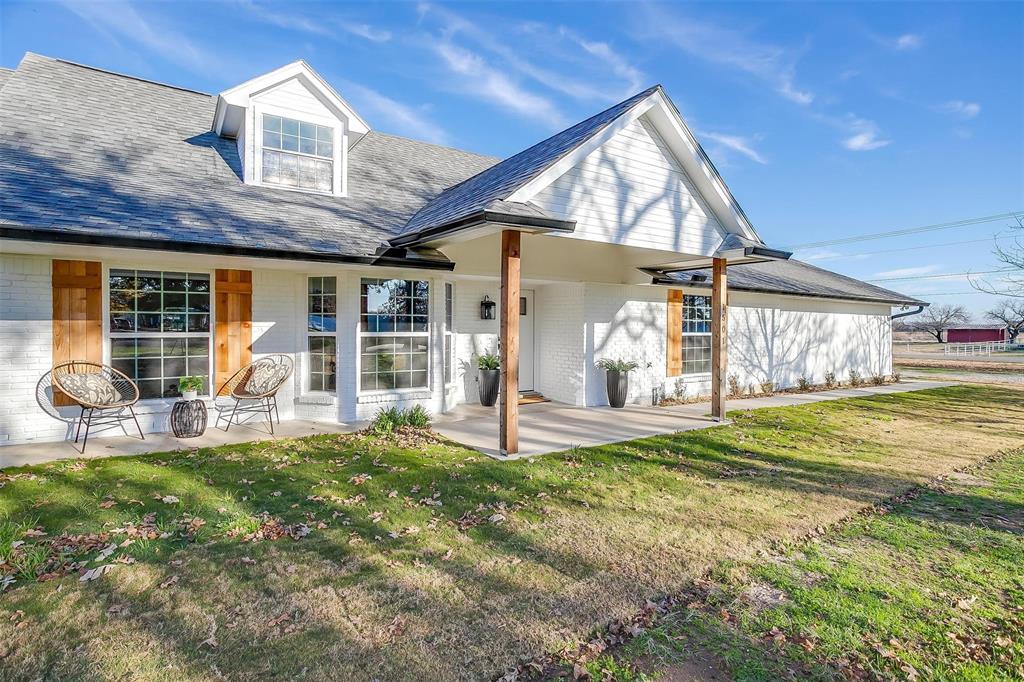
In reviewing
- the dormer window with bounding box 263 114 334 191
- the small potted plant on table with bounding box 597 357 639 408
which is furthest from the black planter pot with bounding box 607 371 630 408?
the dormer window with bounding box 263 114 334 191

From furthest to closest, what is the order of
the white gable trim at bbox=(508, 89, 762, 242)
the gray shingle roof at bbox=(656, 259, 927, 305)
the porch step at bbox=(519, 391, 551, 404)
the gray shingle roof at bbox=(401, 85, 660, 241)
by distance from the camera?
the gray shingle roof at bbox=(656, 259, 927, 305)
the porch step at bbox=(519, 391, 551, 404)
the white gable trim at bbox=(508, 89, 762, 242)
the gray shingle roof at bbox=(401, 85, 660, 241)

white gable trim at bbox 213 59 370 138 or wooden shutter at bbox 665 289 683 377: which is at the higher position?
white gable trim at bbox 213 59 370 138

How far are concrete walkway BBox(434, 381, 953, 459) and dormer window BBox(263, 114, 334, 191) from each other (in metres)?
5.48

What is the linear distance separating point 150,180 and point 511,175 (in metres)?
5.98

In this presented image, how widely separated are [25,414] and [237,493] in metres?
4.27

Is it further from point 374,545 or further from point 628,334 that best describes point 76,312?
point 628,334

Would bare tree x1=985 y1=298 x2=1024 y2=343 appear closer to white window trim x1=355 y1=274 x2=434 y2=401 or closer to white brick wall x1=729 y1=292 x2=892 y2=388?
white brick wall x1=729 y1=292 x2=892 y2=388

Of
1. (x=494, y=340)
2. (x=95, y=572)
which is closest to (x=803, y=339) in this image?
(x=494, y=340)

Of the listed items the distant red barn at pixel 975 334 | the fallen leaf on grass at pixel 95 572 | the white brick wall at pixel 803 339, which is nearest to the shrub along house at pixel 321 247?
the white brick wall at pixel 803 339

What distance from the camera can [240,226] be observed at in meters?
7.51

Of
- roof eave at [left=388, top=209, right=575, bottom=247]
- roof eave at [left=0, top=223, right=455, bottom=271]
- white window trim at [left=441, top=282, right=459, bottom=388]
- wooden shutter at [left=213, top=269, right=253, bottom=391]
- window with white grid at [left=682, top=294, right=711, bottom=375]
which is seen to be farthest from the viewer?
window with white grid at [left=682, top=294, right=711, bottom=375]

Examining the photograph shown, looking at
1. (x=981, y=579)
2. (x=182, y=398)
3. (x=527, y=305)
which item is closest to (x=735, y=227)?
(x=527, y=305)

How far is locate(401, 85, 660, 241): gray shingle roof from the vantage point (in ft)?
22.5

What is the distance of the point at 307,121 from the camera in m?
9.76
